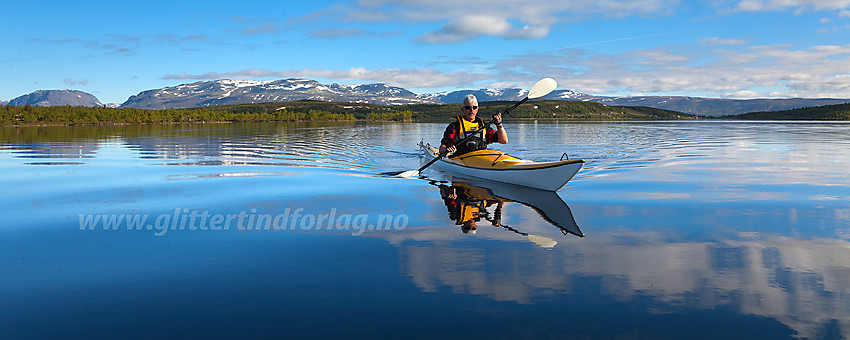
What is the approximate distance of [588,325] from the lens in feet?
15.8

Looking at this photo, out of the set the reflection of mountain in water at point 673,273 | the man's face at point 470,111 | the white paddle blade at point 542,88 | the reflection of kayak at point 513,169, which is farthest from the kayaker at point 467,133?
the reflection of mountain in water at point 673,273

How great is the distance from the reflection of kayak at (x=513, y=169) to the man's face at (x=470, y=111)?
118cm

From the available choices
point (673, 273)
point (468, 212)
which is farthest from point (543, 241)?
point (468, 212)

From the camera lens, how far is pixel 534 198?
13.0 meters

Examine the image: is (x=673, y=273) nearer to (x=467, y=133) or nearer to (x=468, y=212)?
(x=468, y=212)

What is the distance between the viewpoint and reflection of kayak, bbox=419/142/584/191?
43.4 ft

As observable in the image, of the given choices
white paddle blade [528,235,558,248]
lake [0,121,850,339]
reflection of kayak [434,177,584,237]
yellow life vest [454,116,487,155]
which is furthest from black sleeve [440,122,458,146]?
white paddle blade [528,235,558,248]

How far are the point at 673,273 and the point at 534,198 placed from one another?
261 inches

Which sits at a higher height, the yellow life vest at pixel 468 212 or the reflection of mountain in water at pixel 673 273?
the yellow life vest at pixel 468 212

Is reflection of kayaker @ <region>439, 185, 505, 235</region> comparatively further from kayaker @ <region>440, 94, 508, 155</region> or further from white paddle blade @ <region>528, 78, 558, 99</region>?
white paddle blade @ <region>528, 78, 558, 99</region>

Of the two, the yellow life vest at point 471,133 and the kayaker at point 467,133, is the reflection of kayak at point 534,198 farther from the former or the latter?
the yellow life vest at point 471,133

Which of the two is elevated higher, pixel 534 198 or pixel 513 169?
pixel 513 169

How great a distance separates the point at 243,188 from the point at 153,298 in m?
9.51

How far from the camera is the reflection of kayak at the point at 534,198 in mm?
9755
